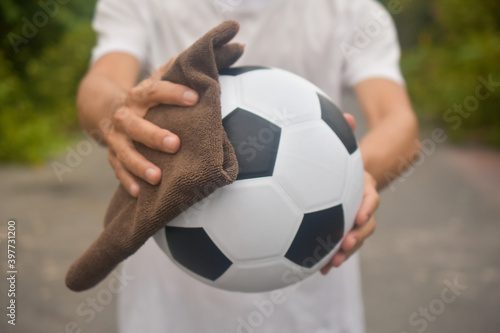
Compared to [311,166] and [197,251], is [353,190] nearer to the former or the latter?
[311,166]

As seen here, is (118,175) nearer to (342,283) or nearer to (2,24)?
(342,283)

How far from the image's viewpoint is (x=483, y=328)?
12.2 feet

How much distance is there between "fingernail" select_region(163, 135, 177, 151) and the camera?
123 cm

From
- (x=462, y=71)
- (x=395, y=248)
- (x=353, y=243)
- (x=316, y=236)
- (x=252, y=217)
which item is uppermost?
(x=252, y=217)

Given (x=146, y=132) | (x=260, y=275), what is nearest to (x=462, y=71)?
(x=260, y=275)

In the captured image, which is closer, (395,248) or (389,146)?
(389,146)

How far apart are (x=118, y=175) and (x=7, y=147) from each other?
655 cm

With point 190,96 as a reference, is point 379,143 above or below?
below

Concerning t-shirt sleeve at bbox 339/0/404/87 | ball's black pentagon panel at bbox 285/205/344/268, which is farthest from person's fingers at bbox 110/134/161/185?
t-shirt sleeve at bbox 339/0/404/87

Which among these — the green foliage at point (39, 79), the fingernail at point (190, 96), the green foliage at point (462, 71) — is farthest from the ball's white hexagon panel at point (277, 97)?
the green foliage at point (462, 71)

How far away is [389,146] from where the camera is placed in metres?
1.72

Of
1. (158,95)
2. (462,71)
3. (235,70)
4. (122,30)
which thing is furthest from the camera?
(462,71)

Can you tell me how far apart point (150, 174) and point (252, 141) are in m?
0.25

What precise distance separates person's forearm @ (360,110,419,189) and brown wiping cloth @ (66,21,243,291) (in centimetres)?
57
